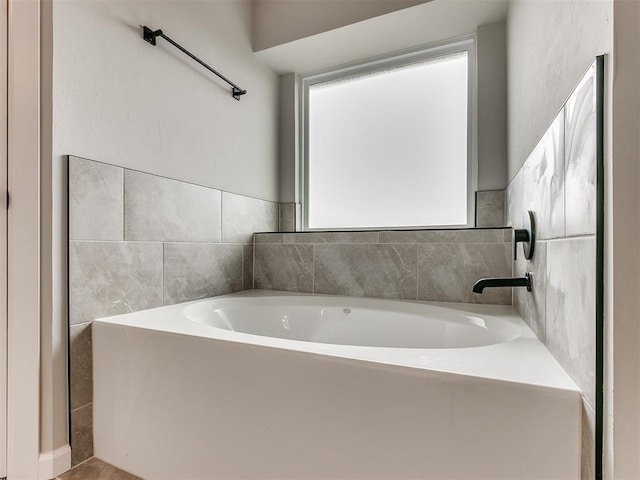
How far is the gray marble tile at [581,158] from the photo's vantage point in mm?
563

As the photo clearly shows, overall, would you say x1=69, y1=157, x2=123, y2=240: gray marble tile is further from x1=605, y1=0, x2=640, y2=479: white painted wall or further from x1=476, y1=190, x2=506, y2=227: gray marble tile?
x1=476, y1=190, x2=506, y2=227: gray marble tile

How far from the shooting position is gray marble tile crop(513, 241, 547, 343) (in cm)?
92

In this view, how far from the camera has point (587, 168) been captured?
587 millimetres

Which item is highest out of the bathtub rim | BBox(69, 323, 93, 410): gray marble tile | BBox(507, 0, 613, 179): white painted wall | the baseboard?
BBox(507, 0, 613, 179): white painted wall

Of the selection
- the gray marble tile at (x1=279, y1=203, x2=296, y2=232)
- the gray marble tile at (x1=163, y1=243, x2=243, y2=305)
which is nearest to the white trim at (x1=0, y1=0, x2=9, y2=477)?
the gray marble tile at (x1=163, y1=243, x2=243, y2=305)

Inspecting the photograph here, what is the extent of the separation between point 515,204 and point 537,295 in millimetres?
558

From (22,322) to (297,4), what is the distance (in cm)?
202

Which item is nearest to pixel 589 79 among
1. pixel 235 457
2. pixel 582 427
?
pixel 582 427

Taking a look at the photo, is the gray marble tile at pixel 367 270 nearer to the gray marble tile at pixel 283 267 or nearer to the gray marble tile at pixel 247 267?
the gray marble tile at pixel 283 267

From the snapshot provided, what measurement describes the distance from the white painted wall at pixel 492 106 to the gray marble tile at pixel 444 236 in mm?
363

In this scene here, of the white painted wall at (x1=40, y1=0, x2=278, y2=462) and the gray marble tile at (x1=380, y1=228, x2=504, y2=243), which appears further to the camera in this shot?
the gray marble tile at (x1=380, y1=228, x2=504, y2=243)

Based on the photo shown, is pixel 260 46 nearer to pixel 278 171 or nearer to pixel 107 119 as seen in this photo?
pixel 278 171

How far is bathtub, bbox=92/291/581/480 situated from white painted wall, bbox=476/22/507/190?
2.74 feet

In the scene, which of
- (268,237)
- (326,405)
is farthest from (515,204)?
(268,237)
